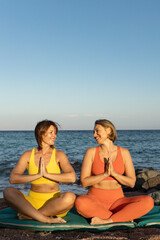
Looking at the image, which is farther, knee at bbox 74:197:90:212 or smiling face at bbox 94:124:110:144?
smiling face at bbox 94:124:110:144

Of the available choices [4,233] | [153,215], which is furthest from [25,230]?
[153,215]

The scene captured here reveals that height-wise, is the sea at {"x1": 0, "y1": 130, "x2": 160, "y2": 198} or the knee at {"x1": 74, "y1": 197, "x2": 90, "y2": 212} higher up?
the knee at {"x1": 74, "y1": 197, "x2": 90, "y2": 212}

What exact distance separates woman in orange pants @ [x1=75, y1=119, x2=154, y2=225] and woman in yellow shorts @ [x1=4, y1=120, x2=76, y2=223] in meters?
0.29

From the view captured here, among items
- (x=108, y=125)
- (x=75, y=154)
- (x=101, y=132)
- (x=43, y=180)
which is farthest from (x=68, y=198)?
(x=75, y=154)

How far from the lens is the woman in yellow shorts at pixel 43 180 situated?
4238 mm

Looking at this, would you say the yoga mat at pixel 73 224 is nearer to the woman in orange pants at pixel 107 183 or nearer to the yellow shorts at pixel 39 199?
the woman in orange pants at pixel 107 183

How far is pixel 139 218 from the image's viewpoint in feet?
15.3

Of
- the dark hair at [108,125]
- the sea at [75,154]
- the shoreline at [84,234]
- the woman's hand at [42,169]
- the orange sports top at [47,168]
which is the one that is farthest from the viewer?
the sea at [75,154]

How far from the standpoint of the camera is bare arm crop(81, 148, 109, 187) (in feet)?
14.0

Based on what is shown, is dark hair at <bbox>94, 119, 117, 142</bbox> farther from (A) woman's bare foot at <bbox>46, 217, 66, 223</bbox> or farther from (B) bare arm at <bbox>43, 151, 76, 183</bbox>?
(A) woman's bare foot at <bbox>46, 217, 66, 223</bbox>

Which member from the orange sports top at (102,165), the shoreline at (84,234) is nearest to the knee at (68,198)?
the shoreline at (84,234)

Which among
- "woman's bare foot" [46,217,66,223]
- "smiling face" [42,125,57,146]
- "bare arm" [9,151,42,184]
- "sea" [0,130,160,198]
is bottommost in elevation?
"sea" [0,130,160,198]

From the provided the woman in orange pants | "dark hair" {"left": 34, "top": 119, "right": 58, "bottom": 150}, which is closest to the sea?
"dark hair" {"left": 34, "top": 119, "right": 58, "bottom": 150}

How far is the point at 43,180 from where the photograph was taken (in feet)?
14.5
